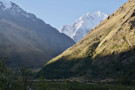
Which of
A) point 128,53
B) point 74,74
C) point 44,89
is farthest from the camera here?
point 74,74

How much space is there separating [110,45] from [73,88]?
9422 centimetres

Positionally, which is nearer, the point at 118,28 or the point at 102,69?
the point at 102,69

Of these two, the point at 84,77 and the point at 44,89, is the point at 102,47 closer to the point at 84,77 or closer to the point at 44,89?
the point at 84,77

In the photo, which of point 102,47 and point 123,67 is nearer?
point 123,67

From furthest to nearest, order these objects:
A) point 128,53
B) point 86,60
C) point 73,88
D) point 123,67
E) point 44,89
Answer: point 86,60 → point 128,53 → point 123,67 → point 73,88 → point 44,89

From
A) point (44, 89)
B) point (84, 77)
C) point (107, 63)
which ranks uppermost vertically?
point (107, 63)

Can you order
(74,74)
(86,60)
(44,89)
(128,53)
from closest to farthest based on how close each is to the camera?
(44,89), (128,53), (74,74), (86,60)

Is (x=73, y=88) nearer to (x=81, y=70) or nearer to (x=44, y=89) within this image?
(x=44, y=89)

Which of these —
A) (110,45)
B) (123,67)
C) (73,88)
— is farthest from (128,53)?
(73,88)

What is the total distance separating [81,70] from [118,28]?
196 feet

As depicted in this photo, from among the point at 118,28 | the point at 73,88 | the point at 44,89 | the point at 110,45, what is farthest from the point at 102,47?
the point at 44,89

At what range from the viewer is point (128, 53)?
15475 centimetres

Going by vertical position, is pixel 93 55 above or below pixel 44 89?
above

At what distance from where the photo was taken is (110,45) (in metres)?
180
